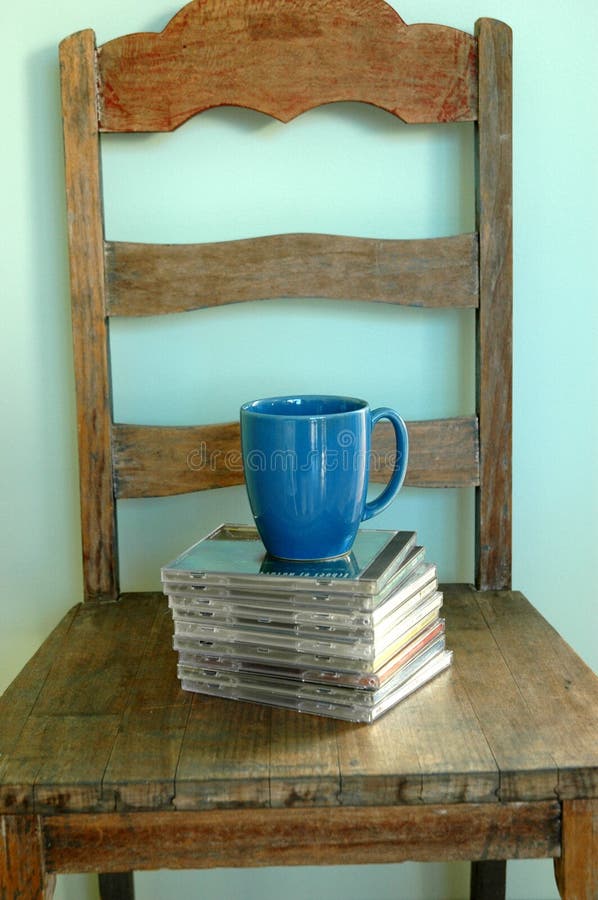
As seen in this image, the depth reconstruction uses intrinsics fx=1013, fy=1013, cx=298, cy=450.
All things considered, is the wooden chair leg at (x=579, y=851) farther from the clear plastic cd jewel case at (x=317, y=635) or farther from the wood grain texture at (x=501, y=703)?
the clear plastic cd jewel case at (x=317, y=635)

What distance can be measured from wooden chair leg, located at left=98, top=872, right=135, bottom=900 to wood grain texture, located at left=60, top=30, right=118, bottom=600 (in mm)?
337

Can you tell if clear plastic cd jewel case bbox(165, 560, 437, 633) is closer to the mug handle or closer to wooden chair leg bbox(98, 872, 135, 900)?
the mug handle

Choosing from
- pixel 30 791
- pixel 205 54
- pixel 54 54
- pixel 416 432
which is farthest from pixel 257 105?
pixel 30 791

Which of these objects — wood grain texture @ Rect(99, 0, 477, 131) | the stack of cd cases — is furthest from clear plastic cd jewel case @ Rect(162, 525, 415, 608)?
wood grain texture @ Rect(99, 0, 477, 131)

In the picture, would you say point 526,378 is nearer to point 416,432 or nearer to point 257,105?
point 416,432

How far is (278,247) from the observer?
3.68ft

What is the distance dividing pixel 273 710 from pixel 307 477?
0.20 metres

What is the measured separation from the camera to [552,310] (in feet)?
3.95

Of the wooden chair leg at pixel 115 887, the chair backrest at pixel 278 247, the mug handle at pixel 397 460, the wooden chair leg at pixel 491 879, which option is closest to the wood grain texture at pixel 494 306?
the chair backrest at pixel 278 247

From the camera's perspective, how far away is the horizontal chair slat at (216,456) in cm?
114

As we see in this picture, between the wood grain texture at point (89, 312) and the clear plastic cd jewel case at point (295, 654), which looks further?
the wood grain texture at point (89, 312)

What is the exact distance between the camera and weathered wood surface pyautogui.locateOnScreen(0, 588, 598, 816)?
0.76 metres

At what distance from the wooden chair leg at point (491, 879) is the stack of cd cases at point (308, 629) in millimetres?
406

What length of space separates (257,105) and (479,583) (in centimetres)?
58
